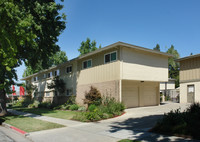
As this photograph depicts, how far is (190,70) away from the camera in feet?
70.5

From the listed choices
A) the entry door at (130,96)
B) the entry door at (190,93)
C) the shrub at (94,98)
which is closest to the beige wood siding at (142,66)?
the entry door at (130,96)

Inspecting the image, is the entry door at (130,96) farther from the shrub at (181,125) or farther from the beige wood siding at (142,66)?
the shrub at (181,125)

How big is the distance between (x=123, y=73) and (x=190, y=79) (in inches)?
399

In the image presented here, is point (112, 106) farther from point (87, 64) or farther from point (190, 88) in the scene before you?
point (190, 88)

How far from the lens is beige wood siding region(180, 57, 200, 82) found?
20644 mm

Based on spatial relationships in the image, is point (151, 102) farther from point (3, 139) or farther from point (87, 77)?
point (3, 139)

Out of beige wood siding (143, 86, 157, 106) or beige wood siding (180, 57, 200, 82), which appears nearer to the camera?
beige wood siding (143, 86, 157, 106)

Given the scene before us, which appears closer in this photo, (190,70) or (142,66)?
(142,66)

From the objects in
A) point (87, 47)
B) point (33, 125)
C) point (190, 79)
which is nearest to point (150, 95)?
point (190, 79)

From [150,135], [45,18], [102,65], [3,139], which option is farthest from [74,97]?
[150,135]

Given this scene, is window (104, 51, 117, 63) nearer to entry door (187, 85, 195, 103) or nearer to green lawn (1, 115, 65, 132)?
green lawn (1, 115, 65, 132)

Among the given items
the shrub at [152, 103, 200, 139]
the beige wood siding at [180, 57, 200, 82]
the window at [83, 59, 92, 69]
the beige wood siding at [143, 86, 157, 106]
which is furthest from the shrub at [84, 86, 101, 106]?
the beige wood siding at [180, 57, 200, 82]

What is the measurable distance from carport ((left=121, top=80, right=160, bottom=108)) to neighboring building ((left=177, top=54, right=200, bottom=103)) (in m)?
3.84

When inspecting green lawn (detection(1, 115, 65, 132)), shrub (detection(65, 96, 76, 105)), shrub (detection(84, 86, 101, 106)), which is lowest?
green lawn (detection(1, 115, 65, 132))
